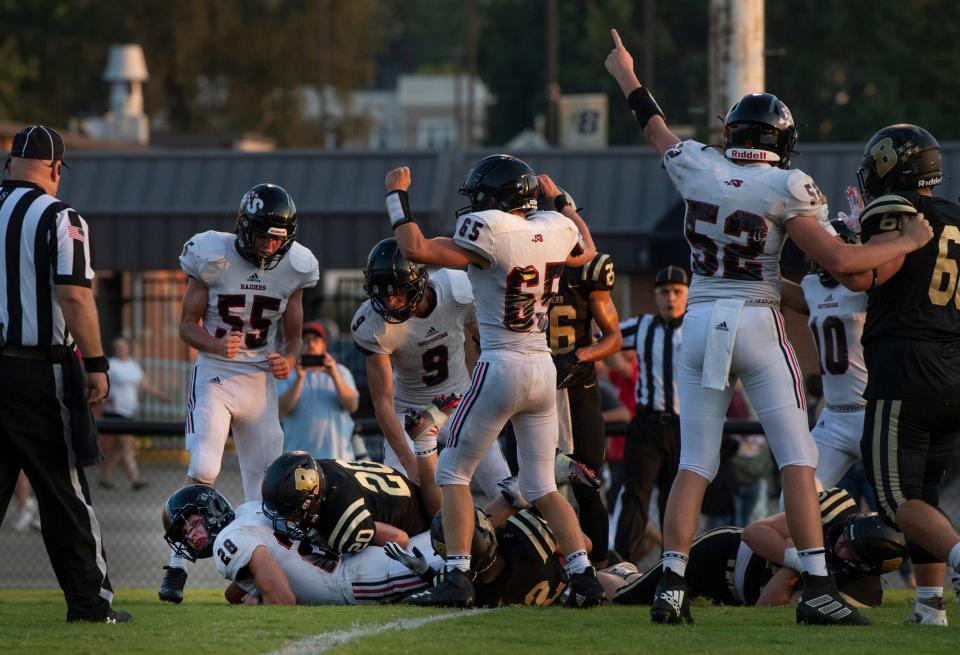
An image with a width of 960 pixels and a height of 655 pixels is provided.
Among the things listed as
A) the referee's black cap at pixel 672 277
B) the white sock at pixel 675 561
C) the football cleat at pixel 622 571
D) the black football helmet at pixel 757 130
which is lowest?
the football cleat at pixel 622 571

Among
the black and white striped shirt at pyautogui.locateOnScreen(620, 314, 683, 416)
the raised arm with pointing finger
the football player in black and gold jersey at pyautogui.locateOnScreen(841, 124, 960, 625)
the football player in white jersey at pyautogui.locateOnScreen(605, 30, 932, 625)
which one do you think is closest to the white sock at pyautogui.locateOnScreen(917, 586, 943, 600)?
the football player in black and gold jersey at pyautogui.locateOnScreen(841, 124, 960, 625)

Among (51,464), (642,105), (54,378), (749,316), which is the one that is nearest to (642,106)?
(642,105)

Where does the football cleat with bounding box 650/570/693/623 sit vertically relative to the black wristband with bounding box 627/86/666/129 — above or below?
below

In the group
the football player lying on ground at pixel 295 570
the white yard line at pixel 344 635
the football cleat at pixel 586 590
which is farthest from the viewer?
the football player lying on ground at pixel 295 570

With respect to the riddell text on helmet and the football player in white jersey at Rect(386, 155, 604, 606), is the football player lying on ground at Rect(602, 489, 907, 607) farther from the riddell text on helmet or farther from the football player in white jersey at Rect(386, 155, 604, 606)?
the riddell text on helmet

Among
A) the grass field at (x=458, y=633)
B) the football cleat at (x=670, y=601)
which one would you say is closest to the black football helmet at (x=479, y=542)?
the grass field at (x=458, y=633)

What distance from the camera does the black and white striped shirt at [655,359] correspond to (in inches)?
415

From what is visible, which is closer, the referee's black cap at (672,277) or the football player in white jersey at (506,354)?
the football player in white jersey at (506,354)

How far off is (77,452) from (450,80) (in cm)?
7374

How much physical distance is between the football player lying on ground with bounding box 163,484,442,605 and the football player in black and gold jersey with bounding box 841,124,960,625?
224 cm

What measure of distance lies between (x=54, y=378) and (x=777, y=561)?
3.44 meters

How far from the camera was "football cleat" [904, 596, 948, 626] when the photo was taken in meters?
6.45

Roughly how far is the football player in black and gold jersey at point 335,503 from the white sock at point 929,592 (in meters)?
2.47

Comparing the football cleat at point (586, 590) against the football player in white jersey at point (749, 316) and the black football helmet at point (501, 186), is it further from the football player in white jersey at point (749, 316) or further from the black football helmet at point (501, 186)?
the black football helmet at point (501, 186)
